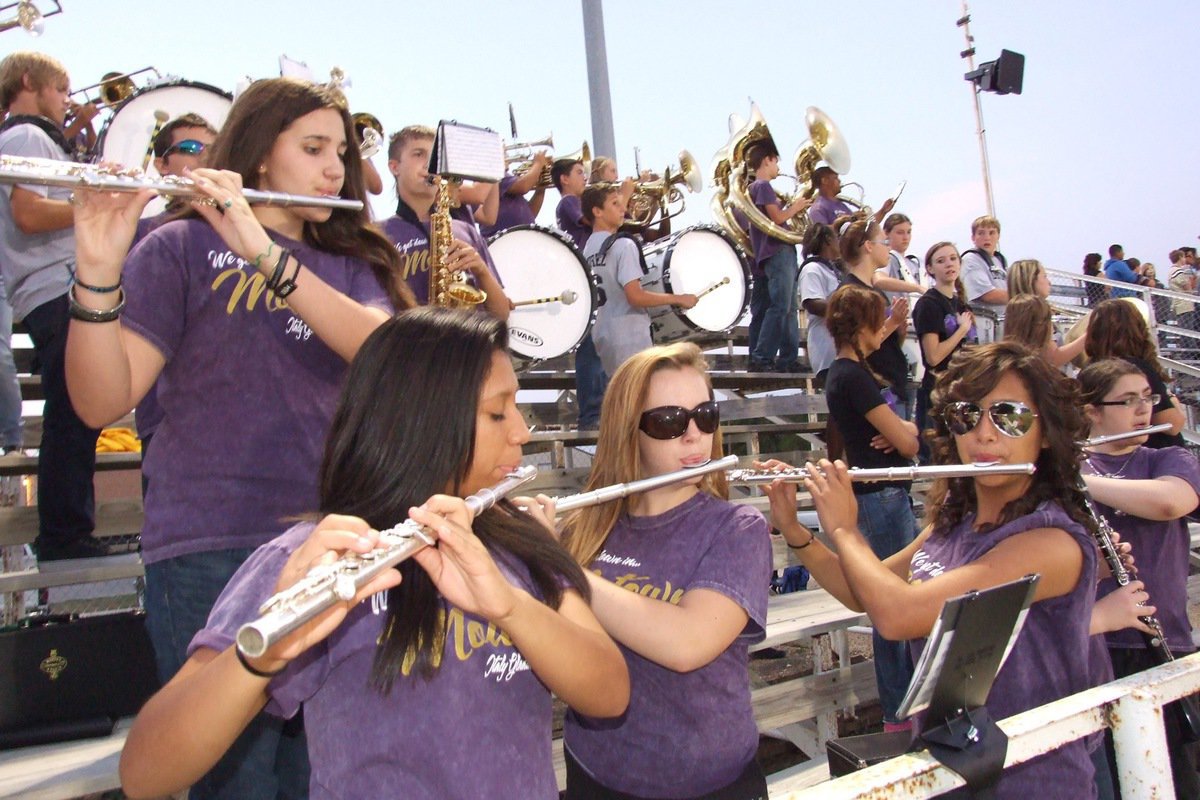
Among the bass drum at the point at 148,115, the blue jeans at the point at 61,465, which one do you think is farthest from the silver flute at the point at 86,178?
the bass drum at the point at 148,115

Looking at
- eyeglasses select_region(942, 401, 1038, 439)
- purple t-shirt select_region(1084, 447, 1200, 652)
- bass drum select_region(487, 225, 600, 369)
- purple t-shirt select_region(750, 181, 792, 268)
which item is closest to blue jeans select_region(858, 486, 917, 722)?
purple t-shirt select_region(1084, 447, 1200, 652)

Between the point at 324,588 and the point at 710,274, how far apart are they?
20.1ft

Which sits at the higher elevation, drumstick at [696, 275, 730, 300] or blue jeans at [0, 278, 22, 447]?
drumstick at [696, 275, 730, 300]

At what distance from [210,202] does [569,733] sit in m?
1.31

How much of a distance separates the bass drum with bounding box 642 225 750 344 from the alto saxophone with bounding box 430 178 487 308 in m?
2.97

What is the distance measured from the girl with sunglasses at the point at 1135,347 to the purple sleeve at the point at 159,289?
10.8 ft

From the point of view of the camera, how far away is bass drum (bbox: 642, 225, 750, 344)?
22.1 ft

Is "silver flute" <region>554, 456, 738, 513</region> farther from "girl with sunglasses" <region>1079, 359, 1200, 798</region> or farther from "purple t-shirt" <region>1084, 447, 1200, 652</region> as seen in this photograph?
"purple t-shirt" <region>1084, 447, 1200, 652</region>

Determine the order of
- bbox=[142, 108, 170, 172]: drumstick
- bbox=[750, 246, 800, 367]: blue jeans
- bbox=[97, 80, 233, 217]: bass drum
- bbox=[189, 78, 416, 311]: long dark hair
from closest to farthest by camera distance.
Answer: bbox=[189, 78, 416, 311]: long dark hair
bbox=[142, 108, 170, 172]: drumstick
bbox=[97, 80, 233, 217]: bass drum
bbox=[750, 246, 800, 367]: blue jeans

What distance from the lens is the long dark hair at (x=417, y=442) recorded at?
4.79 ft

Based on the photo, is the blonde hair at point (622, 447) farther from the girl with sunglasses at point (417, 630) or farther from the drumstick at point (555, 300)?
the drumstick at point (555, 300)

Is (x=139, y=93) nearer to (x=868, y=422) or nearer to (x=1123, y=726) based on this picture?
(x=868, y=422)

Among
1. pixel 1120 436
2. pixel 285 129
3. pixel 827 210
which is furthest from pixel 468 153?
pixel 827 210

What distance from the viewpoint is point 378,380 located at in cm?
151
